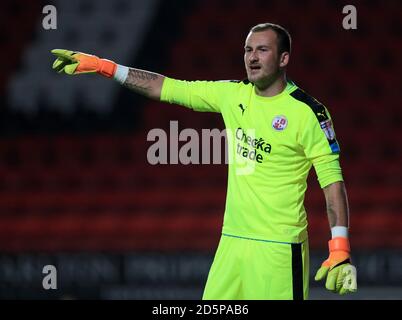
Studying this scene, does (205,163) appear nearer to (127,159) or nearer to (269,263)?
(127,159)

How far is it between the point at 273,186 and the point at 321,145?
10.4 inches

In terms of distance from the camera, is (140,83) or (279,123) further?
(140,83)

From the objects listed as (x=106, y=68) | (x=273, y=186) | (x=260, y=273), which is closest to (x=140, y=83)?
(x=106, y=68)

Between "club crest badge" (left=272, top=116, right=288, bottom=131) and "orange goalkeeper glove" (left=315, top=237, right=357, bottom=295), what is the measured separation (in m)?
0.51

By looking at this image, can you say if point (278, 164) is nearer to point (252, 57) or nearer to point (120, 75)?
point (252, 57)

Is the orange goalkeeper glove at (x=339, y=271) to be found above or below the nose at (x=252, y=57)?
below

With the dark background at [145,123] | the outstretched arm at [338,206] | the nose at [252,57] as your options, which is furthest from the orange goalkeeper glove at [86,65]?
the dark background at [145,123]

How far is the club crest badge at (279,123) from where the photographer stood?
3.89 meters

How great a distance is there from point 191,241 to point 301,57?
2219 millimetres

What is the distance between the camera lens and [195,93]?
13.6 ft

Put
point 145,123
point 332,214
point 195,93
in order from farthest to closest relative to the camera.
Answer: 1. point 145,123
2. point 195,93
3. point 332,214

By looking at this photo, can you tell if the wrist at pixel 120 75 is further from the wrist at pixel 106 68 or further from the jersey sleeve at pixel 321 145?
the jersey sleeve at pixel 321 145

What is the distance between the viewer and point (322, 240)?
6922mm
